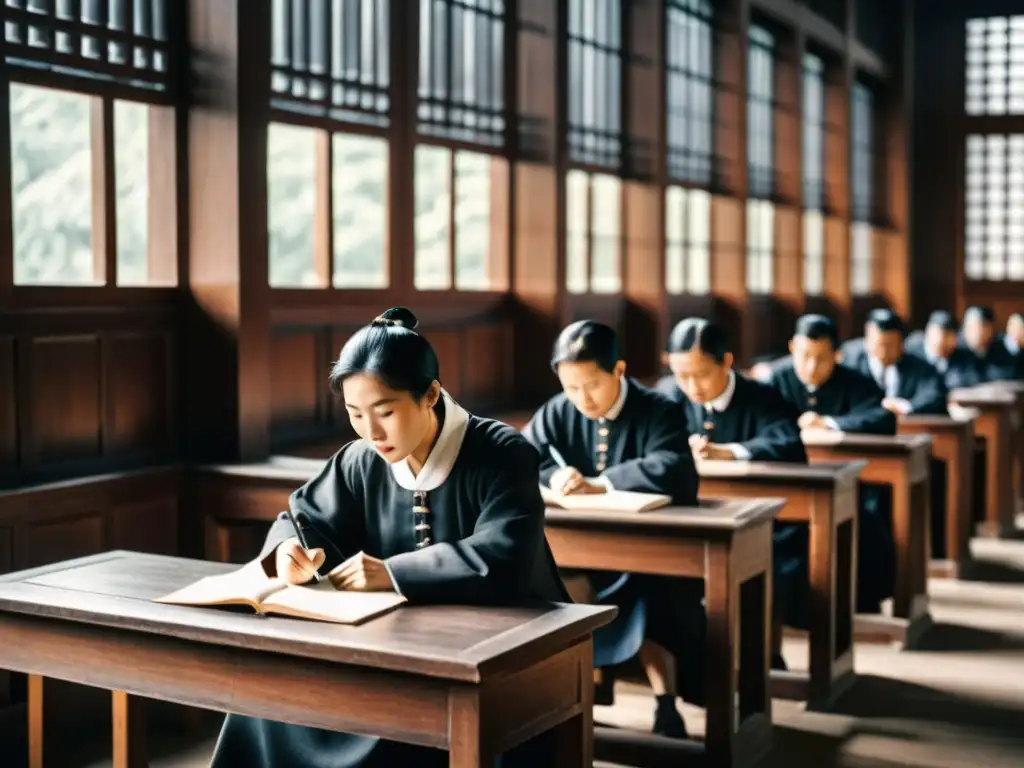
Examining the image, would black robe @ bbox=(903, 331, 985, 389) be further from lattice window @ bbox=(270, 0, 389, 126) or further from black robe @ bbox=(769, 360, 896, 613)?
lattice window @ bbox=(270, 0, 389, 126)

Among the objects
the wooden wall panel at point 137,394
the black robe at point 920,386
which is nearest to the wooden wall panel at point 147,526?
the wooden wall panel at point 137,394

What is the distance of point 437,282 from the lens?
25.0 ft

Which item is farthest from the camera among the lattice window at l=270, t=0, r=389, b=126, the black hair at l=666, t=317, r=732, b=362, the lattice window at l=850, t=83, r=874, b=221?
the lattice window at l=850, t=83, r=874, b=221

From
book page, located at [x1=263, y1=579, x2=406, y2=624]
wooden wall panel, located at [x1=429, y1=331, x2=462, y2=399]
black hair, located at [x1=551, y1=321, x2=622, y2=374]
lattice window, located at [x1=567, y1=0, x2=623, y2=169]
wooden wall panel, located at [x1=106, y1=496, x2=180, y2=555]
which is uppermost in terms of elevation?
lattice window, located at [x1=567, y1=0, x2=623, y2=169]

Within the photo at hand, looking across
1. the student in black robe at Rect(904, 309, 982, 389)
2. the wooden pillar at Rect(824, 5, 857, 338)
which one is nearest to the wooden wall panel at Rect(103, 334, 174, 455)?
the student in black robe at Rect(904, 309, 982, 389)

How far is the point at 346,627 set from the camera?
124 inches

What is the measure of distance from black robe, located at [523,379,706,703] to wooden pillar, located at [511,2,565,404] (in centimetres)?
264

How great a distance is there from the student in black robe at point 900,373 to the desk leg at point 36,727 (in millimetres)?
5960

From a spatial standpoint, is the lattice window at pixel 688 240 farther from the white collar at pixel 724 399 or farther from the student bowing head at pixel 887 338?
the white collar at pixel 724 399

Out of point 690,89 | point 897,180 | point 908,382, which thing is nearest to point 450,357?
point 908,382

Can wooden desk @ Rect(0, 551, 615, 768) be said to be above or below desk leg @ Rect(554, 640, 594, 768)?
above

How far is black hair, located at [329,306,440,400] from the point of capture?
3.38 meters

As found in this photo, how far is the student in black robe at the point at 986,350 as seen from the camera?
11.7m

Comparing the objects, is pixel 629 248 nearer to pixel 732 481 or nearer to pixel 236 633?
pixel 732 481
